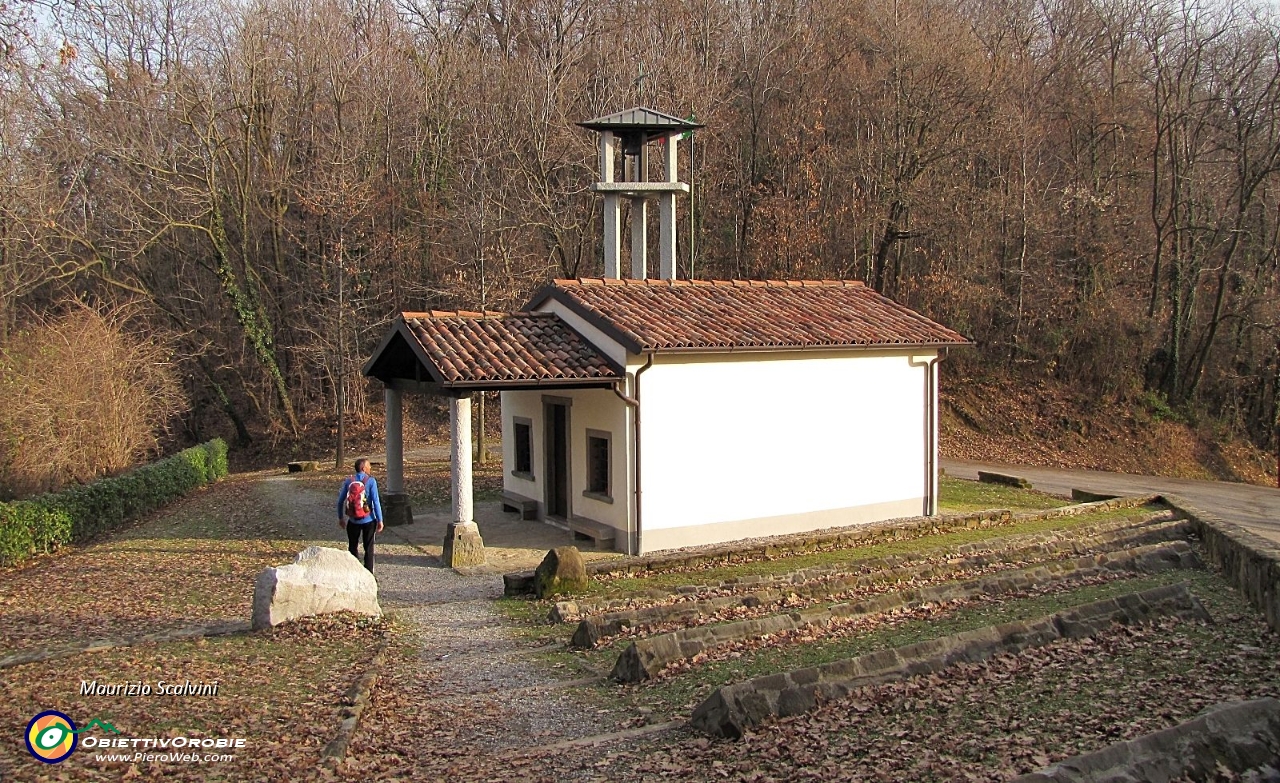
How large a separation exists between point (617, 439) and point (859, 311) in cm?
585

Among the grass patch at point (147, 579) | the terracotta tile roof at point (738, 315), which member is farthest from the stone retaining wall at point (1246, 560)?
the grass patch at point (147, 579)

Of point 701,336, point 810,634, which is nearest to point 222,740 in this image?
A: point 810,634

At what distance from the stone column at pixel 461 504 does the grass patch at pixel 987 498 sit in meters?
9.23

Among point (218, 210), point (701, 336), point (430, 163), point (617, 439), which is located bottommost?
point (617, 439)

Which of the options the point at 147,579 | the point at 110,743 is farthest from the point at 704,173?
the point at 110,743

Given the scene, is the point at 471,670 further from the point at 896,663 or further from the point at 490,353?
the point at 490,353

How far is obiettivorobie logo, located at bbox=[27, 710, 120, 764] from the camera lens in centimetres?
619

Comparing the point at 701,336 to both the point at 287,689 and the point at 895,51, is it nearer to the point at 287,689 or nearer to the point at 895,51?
the point at 287,689

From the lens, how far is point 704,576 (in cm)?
1252

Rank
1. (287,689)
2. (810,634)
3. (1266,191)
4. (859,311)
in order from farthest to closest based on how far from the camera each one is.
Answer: (1266,191)
(859,311)
(810,634)
(287,689)

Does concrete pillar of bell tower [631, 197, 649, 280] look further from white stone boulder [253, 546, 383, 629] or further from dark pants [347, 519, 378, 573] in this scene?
white stone boulder [253, 546, 383, 629]

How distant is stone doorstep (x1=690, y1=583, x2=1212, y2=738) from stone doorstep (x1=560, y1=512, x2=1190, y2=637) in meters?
2.86

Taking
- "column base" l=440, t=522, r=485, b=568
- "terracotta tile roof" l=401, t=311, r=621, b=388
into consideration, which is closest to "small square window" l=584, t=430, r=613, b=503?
"terracotta tile roof" l=401, t=311, r=621, b=388

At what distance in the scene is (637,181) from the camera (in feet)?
58.7
